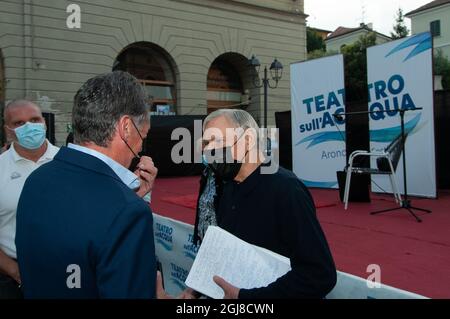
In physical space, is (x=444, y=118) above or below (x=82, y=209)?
above

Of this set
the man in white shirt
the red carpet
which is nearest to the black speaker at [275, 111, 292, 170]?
the red carpet

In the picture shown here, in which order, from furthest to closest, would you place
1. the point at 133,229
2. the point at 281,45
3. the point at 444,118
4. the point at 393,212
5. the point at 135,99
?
the point at 281,45, the point at 444,118, the point at 393,212, the point at 135,99, the point at 133,229

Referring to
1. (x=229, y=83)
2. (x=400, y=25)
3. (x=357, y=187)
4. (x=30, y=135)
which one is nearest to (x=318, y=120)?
(x=357, y=187)

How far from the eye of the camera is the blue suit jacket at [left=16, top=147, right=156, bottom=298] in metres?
1.14

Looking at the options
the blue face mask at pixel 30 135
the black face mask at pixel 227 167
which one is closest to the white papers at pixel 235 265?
the black face mask at pixel 227 167

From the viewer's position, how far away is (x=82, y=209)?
3.91 feet

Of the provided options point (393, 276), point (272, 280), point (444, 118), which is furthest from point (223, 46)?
point (272, 280)

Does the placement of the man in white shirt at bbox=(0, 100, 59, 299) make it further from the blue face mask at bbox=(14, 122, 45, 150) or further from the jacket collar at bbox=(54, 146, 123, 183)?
the jacket collar at bbox=(54, 146, 123, 183)

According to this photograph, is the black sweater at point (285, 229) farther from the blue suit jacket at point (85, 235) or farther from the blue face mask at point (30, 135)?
the blue face mask at point (30, 135)

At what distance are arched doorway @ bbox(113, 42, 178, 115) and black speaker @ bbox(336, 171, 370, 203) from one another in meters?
12.8

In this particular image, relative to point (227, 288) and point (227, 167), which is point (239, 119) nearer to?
point (227, 167)

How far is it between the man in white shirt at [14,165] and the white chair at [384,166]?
5.28m
